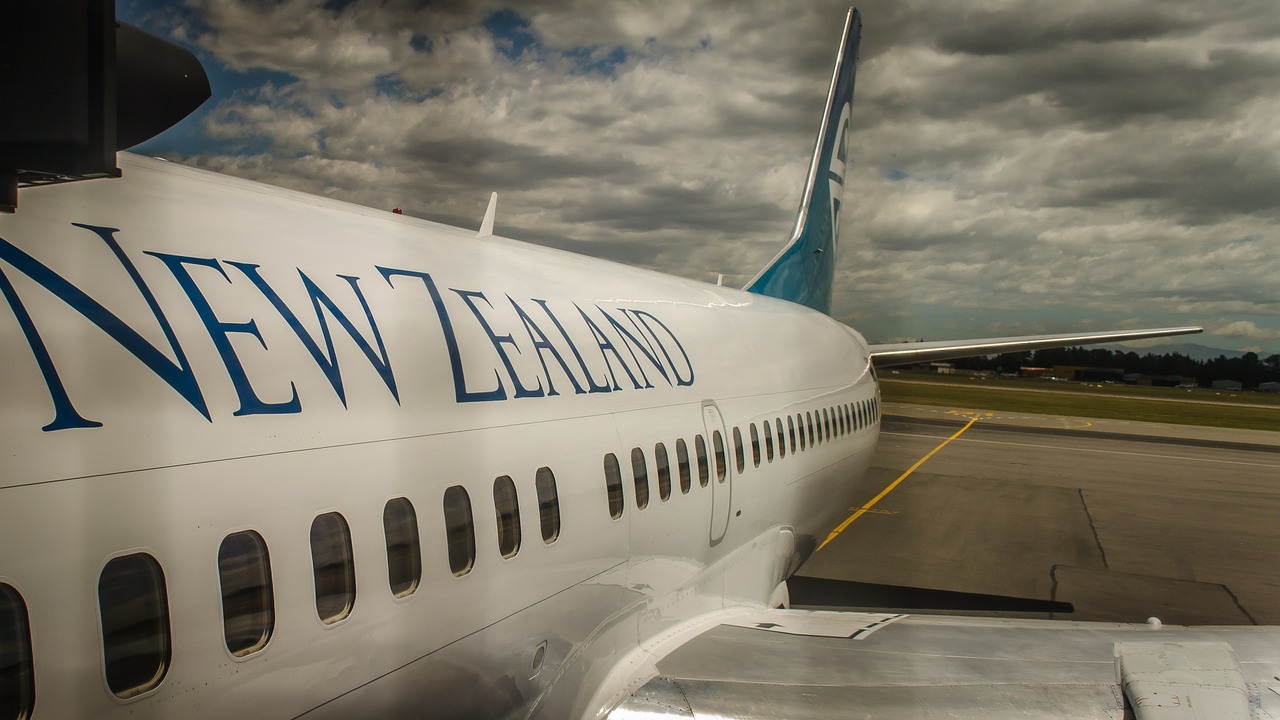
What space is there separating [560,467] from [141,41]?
11.1ft

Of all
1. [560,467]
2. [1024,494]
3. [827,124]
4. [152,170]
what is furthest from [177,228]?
[1024,494]

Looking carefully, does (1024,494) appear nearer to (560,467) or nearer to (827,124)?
(827,124)

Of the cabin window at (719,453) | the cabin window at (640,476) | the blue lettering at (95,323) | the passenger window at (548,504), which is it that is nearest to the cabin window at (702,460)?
the cabin window at (719,453)

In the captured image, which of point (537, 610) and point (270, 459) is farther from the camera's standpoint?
point (537, 610)

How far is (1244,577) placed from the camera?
13797mm

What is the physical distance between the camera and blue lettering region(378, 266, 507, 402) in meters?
4.26

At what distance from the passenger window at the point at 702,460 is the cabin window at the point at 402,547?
11.5 ft

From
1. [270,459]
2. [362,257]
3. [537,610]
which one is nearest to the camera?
[270,459]

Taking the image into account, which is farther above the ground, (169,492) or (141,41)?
(141,41)

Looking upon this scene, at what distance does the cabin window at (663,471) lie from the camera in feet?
20.6

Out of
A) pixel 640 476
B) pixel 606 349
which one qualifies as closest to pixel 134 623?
pixel 640 476

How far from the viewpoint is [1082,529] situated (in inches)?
673

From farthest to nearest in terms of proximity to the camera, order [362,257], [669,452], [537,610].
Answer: [669,452] < [537,610] < [362,257]

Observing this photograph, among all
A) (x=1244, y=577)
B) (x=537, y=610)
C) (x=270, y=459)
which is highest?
(x=270, y=459)
